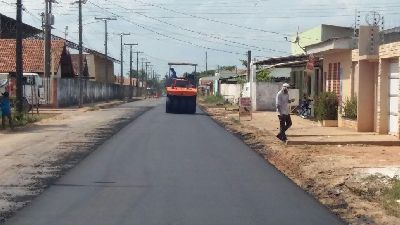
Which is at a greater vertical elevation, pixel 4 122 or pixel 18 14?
pixel 18 14

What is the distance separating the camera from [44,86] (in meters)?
48.4

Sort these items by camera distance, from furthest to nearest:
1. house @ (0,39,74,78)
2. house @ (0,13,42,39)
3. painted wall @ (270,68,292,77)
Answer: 1. house @ (0,13,42,39)
2. painted wall @ (270,68,292,77)
3. house @ (0,39,74,78)

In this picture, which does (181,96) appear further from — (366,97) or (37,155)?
(37,155)

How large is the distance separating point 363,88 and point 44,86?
Result: 29912 mm

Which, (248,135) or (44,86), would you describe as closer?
(248,135)

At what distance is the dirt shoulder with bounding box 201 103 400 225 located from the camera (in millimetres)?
9784

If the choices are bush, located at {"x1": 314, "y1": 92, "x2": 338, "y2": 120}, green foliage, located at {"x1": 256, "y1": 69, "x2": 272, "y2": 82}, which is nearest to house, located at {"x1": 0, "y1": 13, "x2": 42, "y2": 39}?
green foliage, located at {"x1": 256, "y1": 69, "x2": 272, "y2": 82}

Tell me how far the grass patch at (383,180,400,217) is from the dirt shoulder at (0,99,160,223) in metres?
5.25

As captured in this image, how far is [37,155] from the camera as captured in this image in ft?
55.6

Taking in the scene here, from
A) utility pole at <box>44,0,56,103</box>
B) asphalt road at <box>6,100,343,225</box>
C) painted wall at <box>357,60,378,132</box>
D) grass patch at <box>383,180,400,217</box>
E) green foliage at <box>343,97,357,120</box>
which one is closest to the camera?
asphalt road at <box>6,100,343,225</box>

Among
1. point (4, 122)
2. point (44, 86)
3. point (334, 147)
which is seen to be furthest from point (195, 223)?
point (44, 86)

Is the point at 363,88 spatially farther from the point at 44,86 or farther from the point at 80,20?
the point at 80,20

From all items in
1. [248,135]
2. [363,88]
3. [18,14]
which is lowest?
[248,135]

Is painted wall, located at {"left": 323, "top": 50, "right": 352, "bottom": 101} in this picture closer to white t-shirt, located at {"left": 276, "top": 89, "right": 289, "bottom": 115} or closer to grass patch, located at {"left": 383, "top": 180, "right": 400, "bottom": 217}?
white t-shirt, located at {"left": 276, "top": 89, "right": 289, "bottom": 115}
